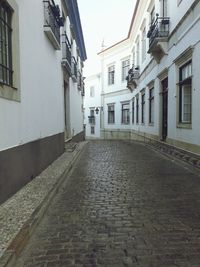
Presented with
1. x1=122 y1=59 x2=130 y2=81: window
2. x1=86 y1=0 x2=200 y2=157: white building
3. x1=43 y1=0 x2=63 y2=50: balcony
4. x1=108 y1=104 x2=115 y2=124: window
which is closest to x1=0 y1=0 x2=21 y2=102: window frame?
x1=43 y1=0 x2=63 y2=50: balcony

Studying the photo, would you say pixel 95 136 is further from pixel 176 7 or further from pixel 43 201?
pixel 43 201

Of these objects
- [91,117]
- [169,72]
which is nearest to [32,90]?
[169,72]

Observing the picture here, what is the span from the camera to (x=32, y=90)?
6777 millimetres

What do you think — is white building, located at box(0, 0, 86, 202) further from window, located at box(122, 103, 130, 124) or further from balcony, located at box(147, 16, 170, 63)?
window, located at box(122, 103, 130, 124)

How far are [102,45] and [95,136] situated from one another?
35.9 ft

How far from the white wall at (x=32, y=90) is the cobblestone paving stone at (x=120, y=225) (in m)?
1.40

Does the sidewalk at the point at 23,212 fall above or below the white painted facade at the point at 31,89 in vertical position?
below

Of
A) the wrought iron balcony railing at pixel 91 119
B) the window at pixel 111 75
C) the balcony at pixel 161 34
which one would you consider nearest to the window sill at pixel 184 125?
the balcony at pixel 161 34

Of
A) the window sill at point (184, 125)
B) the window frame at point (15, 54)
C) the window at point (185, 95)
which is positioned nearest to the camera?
the window frame at point (15, 54)

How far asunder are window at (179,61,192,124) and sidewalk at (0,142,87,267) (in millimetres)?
5623

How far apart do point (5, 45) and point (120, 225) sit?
3459mm

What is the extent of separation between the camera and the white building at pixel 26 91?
502 cm

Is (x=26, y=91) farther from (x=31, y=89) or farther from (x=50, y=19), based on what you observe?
(x=50, y=19)

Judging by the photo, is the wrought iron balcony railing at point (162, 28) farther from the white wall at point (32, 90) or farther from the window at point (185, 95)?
the white wall at point (32, 90)
